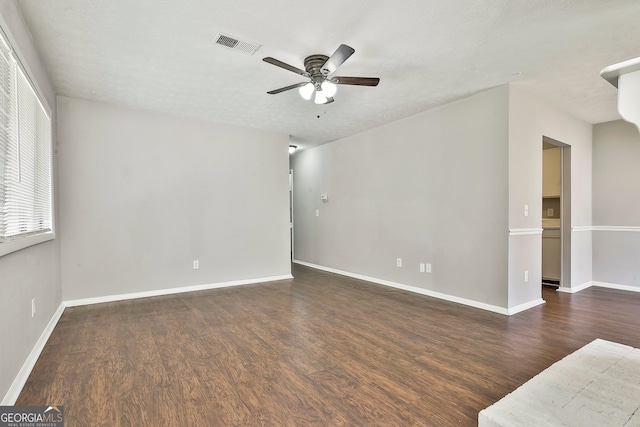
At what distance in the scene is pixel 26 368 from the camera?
2.22m

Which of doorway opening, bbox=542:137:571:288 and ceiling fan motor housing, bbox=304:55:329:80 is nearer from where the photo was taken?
ceiling fan motor housing, bbox=304:55:329:80

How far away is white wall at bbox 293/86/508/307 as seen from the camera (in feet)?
12.2

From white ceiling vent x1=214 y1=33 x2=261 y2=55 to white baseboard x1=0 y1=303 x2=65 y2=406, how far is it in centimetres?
270

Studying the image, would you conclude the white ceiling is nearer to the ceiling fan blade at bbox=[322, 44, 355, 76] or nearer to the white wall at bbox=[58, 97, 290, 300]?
the ceiling fan blade at bbox=[322, 44, 355, 76]

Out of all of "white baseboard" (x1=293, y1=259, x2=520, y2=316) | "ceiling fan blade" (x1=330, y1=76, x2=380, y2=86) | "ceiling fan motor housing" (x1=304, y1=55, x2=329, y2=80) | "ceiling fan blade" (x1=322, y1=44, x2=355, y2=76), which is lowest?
"white baseboard" (x1=293, y1=259, x2=520, y2=316)

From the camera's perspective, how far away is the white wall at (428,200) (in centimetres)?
371

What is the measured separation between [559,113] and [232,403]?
504 centimetres

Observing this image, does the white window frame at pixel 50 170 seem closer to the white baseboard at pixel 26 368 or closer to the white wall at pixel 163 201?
the white wall at pixel 163 201

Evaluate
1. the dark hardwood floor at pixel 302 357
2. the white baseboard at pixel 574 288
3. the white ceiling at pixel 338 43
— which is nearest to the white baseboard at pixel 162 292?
the dark hardwood floor at pixel 302 357

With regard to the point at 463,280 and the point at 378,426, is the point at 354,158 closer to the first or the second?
the point at 463,280

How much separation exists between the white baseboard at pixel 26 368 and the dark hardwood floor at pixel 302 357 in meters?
0.05

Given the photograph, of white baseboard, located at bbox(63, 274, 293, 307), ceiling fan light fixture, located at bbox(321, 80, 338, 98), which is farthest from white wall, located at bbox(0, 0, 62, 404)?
ceiling fan light fixture, located at bbox(321, 80, 338, 98)

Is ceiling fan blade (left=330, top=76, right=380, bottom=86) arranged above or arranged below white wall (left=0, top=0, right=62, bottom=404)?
above

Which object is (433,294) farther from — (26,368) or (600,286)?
(26,368)
